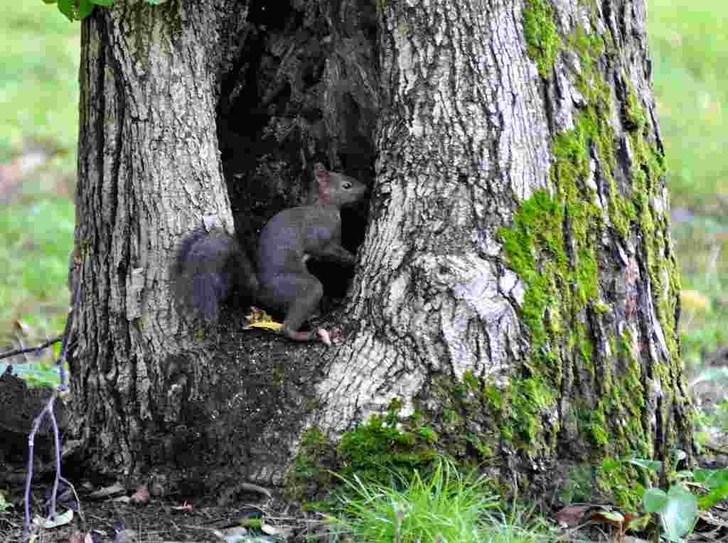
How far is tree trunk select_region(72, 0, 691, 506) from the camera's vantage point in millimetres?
4012

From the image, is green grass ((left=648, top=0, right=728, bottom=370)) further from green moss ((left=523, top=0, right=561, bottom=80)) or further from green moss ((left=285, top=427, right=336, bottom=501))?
green moss ((left=285, top=427, right=336, bottom=501))

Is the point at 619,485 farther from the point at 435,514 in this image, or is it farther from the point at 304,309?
the point at 304,309

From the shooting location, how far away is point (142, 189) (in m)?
4.24

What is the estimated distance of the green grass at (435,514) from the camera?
12.0 feet

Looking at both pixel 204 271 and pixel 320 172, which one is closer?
pixel 204 271

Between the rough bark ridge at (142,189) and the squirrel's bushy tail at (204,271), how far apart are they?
43 millimetres

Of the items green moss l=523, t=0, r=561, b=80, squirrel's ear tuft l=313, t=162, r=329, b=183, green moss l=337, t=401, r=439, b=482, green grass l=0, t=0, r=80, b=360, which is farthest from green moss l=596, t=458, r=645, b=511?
green grass l=0, t=0, r=80, b=360

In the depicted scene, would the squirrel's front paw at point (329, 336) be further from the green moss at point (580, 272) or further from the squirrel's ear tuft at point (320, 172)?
the squirrel's ear tuft at point (320, 172)

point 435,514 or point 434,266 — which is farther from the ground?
point 434,266

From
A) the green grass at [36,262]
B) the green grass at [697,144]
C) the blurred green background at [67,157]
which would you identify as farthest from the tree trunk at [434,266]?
the green grass at [36,262]

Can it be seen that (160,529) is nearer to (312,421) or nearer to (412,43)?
(312,421)

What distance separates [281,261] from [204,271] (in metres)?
0.43

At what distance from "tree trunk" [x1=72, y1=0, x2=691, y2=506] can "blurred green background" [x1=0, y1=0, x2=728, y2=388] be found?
236 cm

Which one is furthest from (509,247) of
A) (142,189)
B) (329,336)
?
(142,189)
